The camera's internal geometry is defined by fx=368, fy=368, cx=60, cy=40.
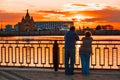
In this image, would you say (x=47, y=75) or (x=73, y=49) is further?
(x=73, y=49)

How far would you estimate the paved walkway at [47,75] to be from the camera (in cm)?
1440

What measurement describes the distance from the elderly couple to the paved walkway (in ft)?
1.08

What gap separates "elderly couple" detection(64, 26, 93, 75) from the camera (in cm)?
1526

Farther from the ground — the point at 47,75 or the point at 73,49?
the point at 73,49

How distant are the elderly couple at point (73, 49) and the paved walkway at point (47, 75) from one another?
0.33m

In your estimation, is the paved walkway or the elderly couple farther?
the elderly couple

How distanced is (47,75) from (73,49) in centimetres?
152

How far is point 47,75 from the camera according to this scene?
595 inches

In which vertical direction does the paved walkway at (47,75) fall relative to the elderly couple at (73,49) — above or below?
below

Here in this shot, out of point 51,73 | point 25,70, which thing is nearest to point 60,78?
point 51,73

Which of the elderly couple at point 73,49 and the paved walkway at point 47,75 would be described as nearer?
the paved walkway at point 47,75

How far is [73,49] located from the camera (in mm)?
15266

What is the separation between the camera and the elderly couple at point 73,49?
15.3m

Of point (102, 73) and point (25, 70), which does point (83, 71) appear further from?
point (25, 70)
